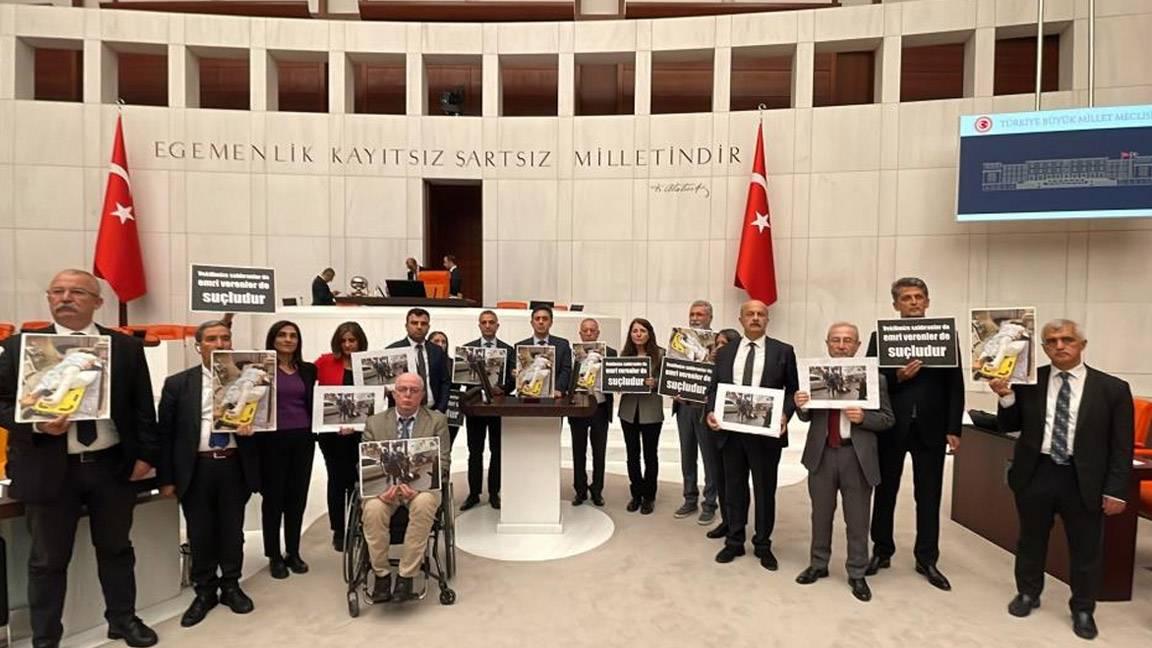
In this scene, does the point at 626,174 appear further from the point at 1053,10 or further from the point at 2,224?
the point at 2,224

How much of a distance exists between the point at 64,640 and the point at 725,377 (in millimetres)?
4268

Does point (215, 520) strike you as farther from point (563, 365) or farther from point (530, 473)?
point (563, 365)

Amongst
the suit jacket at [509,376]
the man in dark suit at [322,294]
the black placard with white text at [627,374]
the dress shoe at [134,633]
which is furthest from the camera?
the man in dark suit at [322,294]

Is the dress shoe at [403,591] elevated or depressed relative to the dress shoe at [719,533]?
elevated

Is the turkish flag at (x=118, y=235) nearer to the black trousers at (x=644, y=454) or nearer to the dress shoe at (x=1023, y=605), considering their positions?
the black trousers at (x=644, y=454)

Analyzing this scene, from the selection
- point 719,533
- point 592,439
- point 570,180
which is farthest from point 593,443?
point 570,180

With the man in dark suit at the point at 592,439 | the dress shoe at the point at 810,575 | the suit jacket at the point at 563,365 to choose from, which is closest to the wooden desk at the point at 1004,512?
the dress shoe at the point at 810,575

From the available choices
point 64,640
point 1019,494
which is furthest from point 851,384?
point 64,640

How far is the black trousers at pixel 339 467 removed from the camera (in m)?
4.48

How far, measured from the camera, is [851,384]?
Answer: 3922 mm

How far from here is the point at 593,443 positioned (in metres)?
5.63

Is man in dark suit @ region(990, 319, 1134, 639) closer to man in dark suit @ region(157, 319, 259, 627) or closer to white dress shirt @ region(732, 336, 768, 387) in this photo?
white dress shirt @ region(732, 336, 768, 387)
